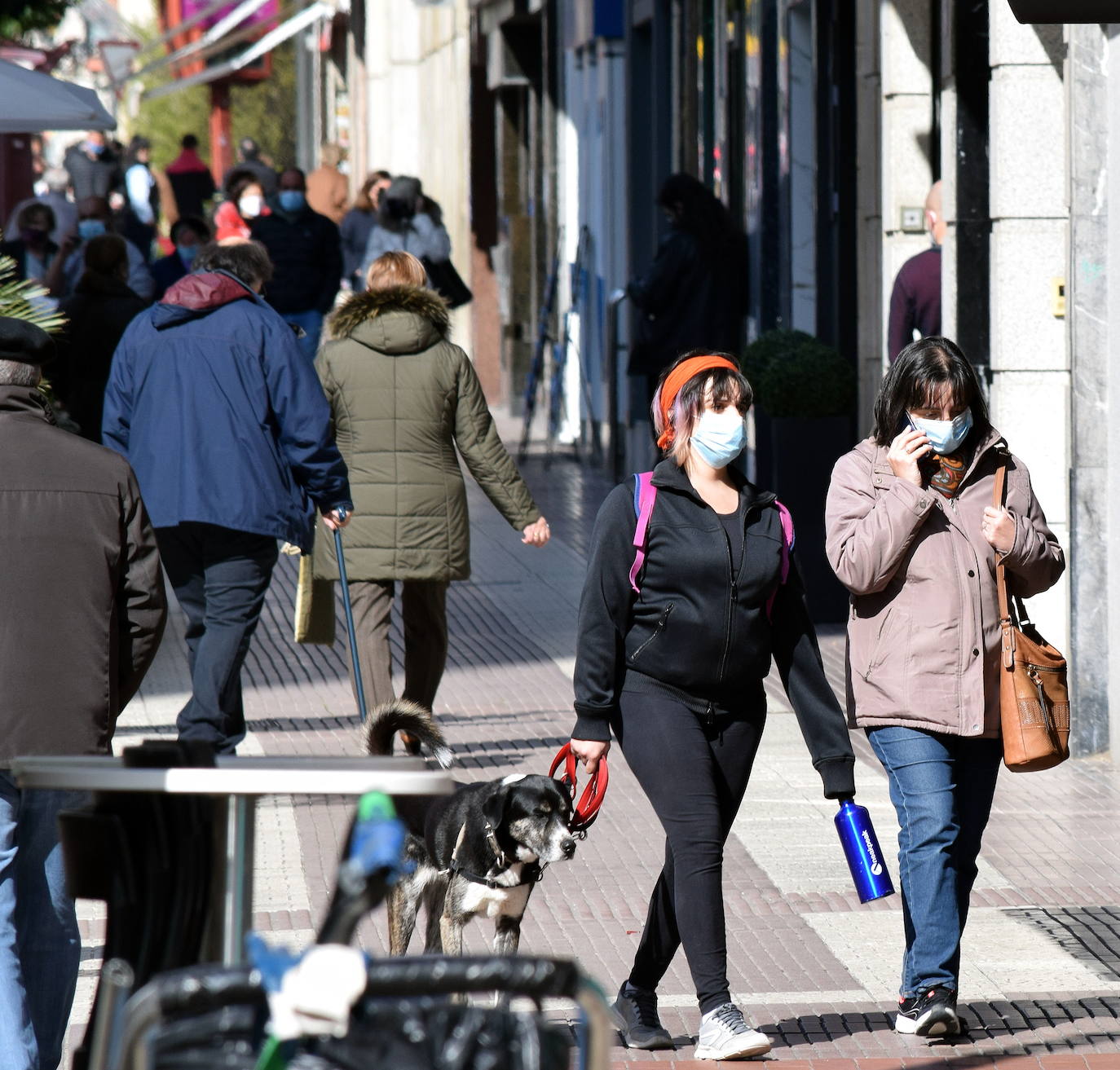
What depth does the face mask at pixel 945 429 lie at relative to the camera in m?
Result: 5.54

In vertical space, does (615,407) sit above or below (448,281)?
below

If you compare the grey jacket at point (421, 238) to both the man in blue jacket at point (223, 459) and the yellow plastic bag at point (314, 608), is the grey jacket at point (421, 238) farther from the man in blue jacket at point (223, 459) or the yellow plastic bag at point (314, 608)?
the man in blue jacket at point (223, 459)

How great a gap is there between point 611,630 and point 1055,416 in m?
4.76

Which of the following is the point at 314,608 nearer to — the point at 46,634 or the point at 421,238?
the point at 46,634

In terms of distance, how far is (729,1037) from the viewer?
529cm

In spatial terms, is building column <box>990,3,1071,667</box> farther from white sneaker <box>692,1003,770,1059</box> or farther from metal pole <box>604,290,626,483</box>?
metal pole <box>604,290,626,483</box>

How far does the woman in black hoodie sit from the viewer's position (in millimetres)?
5348

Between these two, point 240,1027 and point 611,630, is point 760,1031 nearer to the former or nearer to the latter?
point 611,630

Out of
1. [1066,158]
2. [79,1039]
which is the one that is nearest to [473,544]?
[1066,158]

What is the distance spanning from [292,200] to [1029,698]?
14.9m

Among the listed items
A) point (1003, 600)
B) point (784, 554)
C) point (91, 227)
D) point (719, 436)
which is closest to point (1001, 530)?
point (1003, 600)

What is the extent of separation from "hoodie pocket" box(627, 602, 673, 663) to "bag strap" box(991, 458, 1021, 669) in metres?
0.82

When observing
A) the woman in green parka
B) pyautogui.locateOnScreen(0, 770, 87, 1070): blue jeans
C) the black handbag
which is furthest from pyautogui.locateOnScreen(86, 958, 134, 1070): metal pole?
the black handbag

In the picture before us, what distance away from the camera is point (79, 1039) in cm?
561
